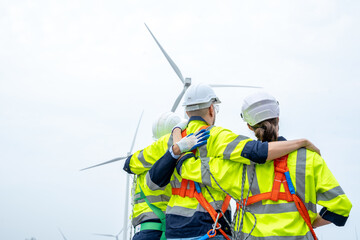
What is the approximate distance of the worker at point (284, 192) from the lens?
457 centimetres

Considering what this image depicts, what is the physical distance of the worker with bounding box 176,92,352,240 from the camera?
4.57 m

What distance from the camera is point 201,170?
5.41 m

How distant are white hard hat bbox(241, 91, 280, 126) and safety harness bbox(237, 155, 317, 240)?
673 mm

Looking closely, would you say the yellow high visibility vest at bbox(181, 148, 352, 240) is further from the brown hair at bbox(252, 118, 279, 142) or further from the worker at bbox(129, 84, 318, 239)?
the brown hair at bbox(252, 118, 279, 142)

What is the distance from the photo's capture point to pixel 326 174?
4598 millimetres

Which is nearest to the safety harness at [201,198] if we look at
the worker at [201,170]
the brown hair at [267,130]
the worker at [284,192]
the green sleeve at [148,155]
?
the worker at [201,170]

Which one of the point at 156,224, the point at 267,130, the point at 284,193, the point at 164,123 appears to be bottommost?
the point at 156,224

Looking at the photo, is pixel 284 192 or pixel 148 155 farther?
pixel 148 155

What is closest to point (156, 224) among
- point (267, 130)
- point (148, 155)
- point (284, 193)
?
point (148, 155)

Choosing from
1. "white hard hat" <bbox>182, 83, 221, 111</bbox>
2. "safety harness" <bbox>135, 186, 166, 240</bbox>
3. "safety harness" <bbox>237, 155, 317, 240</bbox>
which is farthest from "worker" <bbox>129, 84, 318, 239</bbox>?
"safety harness" <bbox>135, 186, 166, 240</bbox>

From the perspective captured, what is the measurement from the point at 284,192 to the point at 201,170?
3.88 ft

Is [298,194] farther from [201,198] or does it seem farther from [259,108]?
[201,198]

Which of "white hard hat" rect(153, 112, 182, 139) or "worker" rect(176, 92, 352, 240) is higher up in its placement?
"white hard hat" rect(153, 112, 182, 139)

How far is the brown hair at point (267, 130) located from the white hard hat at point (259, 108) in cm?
7
